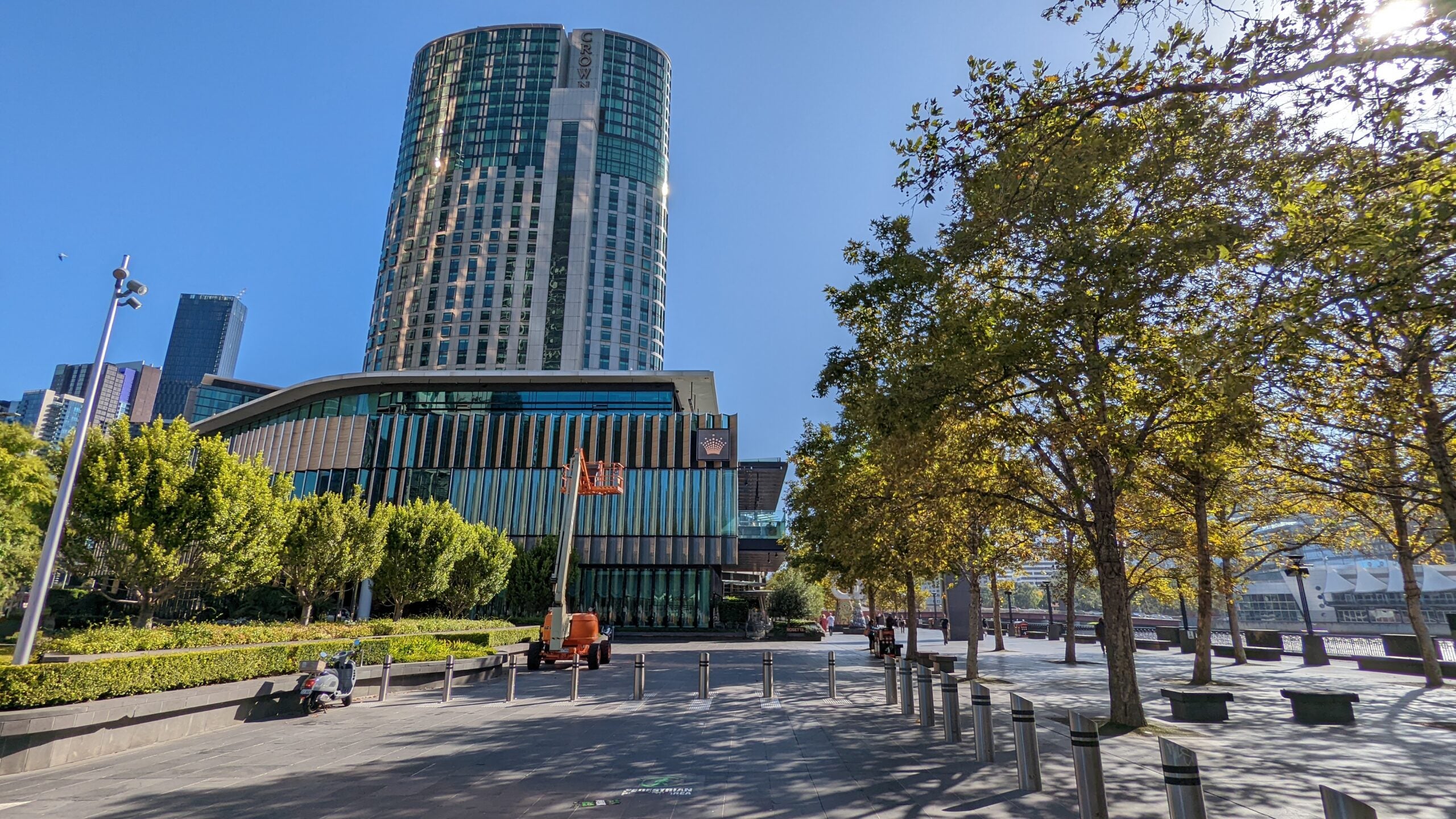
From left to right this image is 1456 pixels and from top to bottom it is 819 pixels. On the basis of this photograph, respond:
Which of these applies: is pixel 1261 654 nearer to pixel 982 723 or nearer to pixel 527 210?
→ pixel 982 723

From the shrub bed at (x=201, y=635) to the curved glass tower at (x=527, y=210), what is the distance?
225 feet

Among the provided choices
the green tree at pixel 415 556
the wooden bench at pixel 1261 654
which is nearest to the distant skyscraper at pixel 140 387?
the green tree at pixel 415 556

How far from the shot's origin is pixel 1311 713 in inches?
457

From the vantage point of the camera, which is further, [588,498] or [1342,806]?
[588,498]

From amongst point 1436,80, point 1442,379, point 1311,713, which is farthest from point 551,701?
point 1442,379

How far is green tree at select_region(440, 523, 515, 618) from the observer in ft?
120

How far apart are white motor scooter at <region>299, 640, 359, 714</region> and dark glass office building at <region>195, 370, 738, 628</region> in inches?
1587

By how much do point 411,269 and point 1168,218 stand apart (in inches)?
4096

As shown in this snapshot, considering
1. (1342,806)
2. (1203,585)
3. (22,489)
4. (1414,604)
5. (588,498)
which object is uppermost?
(588,498)

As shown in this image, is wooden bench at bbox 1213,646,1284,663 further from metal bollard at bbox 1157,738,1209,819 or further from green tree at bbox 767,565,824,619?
green tree at bbox 767,565,824,619

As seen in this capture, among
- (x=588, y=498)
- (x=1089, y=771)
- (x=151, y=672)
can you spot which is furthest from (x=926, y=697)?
(x=588, y=498)

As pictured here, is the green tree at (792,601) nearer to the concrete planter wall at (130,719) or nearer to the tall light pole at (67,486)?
the concrete planter wall at (130,719)

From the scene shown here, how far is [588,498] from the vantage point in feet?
185

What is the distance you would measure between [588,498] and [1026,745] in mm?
51482
